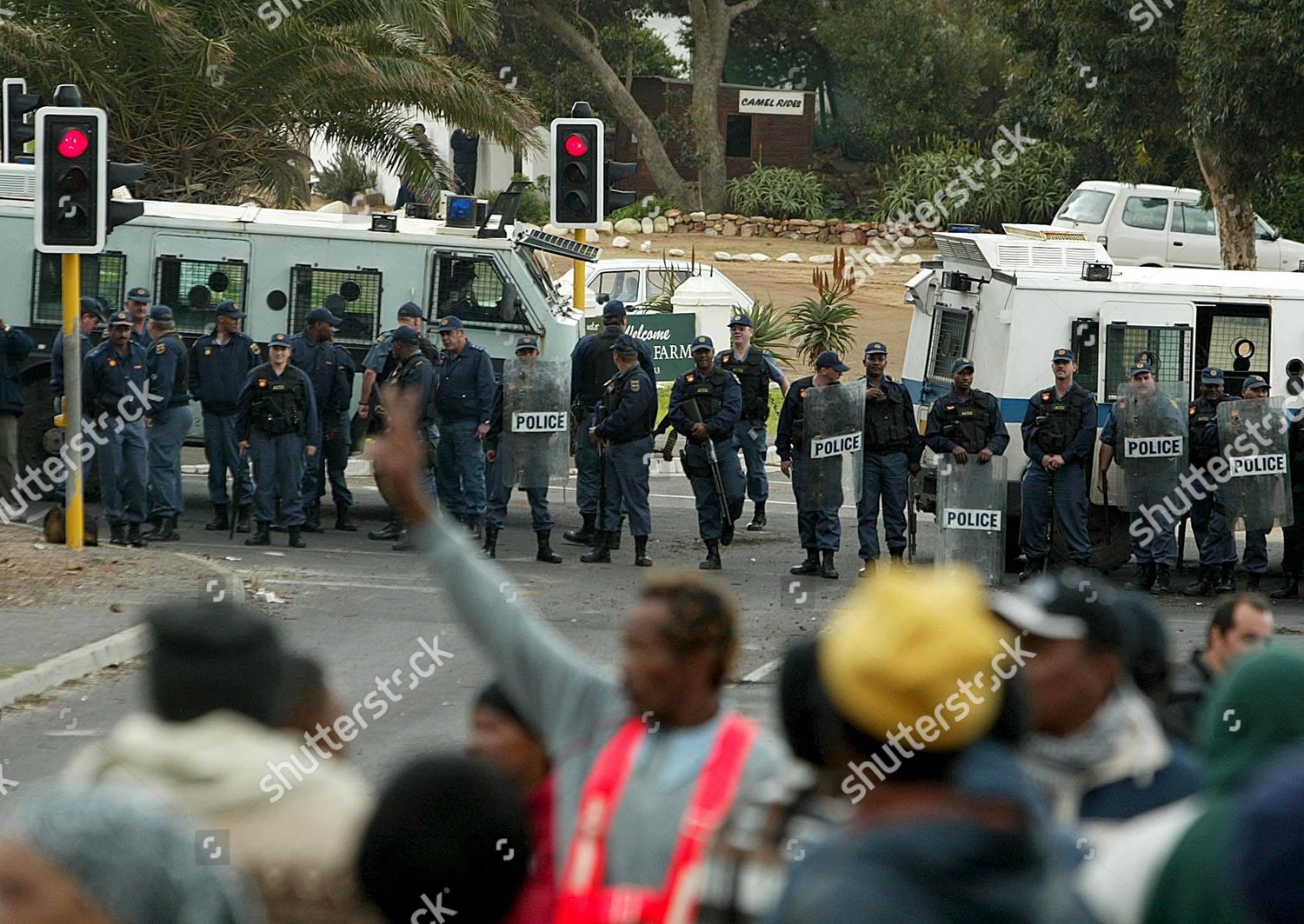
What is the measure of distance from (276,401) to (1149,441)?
6686 mm

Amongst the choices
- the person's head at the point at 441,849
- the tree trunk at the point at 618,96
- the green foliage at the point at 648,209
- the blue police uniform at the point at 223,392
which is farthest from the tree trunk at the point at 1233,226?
the person's head at the point at 441,849

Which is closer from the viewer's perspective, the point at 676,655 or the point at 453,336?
the point at 676,655

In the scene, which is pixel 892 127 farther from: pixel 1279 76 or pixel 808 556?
pixel 808 556

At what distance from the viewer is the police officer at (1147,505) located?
1426 cm

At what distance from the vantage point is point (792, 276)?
1400 inches

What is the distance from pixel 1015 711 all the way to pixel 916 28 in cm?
4054

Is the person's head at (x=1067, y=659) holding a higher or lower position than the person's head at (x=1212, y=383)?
lower

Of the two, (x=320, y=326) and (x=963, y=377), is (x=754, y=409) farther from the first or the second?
(x=320, y=326)

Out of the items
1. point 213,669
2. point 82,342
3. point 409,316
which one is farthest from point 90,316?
point 213,669

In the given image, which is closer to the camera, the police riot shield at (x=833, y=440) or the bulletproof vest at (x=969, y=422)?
the bulletproof vest at (x=969, y=422)

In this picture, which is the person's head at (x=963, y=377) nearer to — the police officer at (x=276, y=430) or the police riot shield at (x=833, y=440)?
the police riot shield at (x=833, y=440)

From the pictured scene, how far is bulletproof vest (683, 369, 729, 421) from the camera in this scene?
49.5 feet

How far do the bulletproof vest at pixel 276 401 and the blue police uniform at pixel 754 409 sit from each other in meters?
3.75

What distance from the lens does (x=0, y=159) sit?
21.3m
